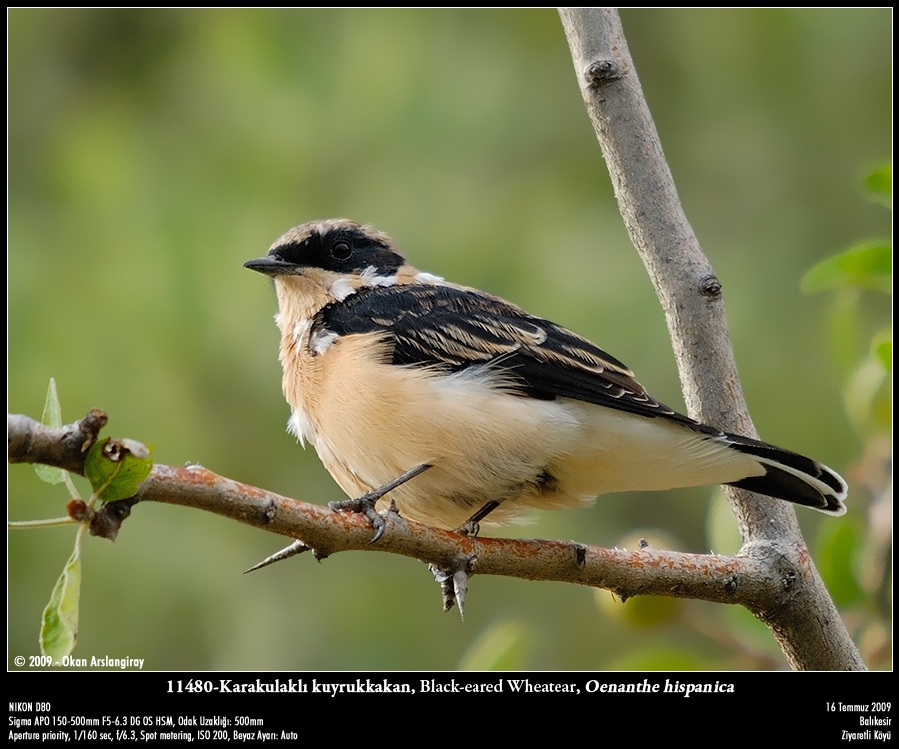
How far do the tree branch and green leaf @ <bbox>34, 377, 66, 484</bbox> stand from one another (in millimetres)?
2476

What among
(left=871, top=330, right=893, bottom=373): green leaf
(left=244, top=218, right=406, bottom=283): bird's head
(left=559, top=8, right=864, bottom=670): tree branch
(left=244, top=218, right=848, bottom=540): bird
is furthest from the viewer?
(left=244, top=218, right=406, bottom=283): bird's head

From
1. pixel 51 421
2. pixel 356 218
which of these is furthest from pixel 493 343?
pixel 356 218

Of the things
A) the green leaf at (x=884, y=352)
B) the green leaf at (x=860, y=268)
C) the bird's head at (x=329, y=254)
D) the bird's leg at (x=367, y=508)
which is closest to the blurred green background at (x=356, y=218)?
the bird's head at (x=329, y=254)

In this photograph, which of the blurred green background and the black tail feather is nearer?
the black tail feather

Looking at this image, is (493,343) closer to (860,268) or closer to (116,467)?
(860,268)

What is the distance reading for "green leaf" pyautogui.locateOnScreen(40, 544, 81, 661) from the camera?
2.86m

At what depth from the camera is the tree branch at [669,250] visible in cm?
437

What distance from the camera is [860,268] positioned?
4348 mm

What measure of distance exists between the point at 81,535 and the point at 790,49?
27.7ft

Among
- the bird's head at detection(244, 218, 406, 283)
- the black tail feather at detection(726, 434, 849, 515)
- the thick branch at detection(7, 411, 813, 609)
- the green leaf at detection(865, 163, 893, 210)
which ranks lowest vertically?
the thick branch at detection(7, 411, 813, 609)

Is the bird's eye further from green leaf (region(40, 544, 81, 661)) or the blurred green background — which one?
green leaf (region(40, 544, 81, 661))

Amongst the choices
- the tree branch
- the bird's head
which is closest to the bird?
the tree branch

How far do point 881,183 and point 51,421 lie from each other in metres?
3.23
